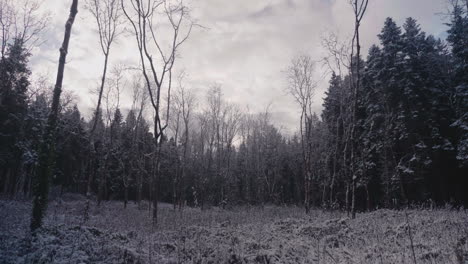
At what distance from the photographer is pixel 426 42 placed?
1008 inches

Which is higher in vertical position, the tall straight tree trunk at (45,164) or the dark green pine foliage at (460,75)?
the dark green pine foliage at (460,75)

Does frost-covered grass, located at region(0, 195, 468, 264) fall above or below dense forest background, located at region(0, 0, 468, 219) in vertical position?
below

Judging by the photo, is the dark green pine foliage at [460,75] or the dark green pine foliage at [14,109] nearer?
the dark green pine foliage at [460,75]

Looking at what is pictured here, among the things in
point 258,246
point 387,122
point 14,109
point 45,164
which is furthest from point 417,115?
point 14,109

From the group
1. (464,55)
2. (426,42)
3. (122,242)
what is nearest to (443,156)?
(464,55)

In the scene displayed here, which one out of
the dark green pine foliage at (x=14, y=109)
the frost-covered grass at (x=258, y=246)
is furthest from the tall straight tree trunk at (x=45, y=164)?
the dark green pine foliage at (x=14, y=109)

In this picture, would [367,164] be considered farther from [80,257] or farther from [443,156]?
[80,257]

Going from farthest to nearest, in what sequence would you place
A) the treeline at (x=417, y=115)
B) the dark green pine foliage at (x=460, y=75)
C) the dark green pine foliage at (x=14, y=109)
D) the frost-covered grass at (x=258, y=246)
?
the dark green pine foliage at (x=14, y=109)
the treeline at (x=417, y=115)
the dark green pine foliage at (x=460, y=75)
the frost-covered grass at (x=258, y=246)

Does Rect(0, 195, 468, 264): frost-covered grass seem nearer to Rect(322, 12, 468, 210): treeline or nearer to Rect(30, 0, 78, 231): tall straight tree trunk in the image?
Rect(30, 0, 78, 231): tall straight tree trunk

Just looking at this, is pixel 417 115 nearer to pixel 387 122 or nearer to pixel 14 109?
pixel 387 122

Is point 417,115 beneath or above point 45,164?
above

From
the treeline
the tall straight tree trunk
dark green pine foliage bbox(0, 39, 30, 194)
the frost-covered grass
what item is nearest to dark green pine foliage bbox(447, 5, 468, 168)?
the treeline

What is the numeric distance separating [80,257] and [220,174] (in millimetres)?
37125

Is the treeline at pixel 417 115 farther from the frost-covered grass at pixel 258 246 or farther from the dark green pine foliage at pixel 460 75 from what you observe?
the frost-covered grass at pixel 258 246
